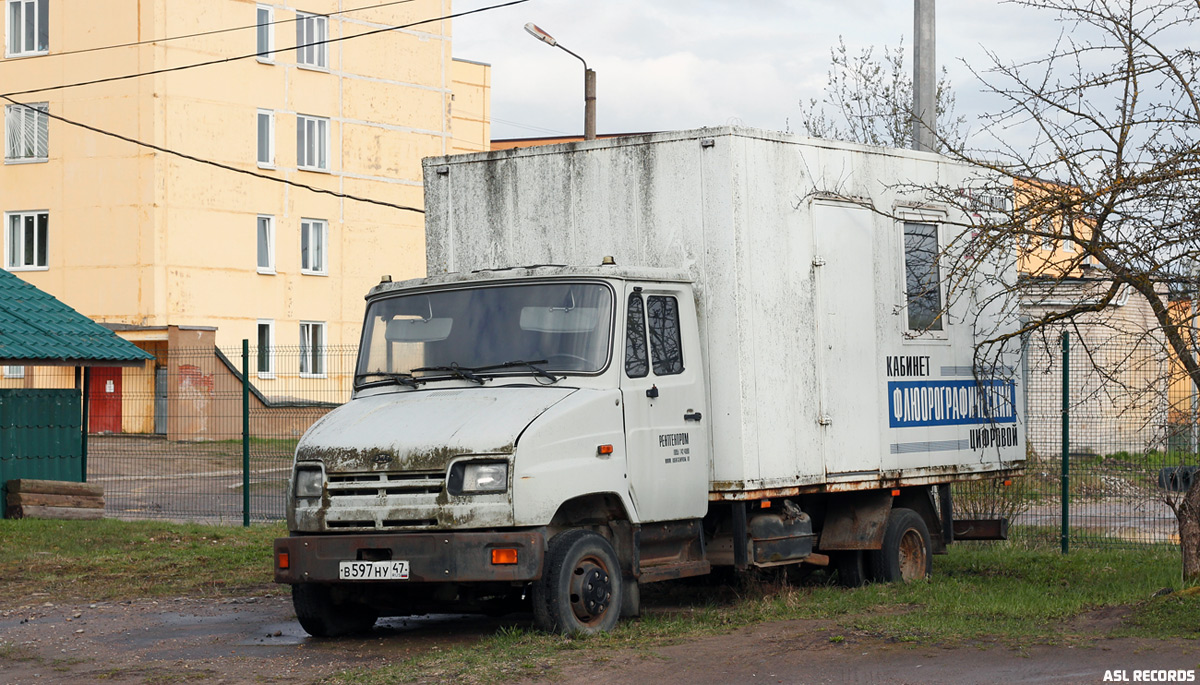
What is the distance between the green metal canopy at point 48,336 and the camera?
724 inches

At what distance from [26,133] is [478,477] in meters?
38.0

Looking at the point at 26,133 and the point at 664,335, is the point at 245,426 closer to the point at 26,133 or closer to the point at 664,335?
the point at 664,335

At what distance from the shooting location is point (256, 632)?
36.1ft

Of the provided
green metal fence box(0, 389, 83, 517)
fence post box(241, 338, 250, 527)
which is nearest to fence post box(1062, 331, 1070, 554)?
fence post box(241, 338, 250, 527)

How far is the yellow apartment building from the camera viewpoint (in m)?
41.8

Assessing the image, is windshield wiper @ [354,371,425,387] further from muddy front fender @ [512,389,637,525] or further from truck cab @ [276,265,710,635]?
muddy front fender @ [512,389,637,525]

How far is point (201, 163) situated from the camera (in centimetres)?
4300

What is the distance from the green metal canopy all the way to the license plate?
9991 millimetres

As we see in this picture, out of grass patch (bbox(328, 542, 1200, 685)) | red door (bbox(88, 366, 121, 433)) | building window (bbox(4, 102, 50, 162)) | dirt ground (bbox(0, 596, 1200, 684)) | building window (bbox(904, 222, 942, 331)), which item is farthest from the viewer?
building window (bbox(4, 102, 50, 162))

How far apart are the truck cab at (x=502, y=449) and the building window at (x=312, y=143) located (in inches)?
1425

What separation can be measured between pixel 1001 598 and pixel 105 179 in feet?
117

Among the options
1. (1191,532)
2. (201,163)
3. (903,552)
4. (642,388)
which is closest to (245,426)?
(903,552)

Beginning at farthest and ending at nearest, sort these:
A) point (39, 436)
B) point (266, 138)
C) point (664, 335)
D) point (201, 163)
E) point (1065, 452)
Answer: point (266, 138), point (201, 163), point (39, 436), point (1065, 452), point (664, 335)

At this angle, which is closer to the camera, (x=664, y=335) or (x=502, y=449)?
(x=502, y=449)
